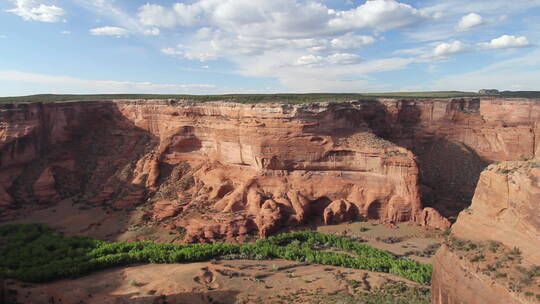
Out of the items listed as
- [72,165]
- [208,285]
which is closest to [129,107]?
[72,165]

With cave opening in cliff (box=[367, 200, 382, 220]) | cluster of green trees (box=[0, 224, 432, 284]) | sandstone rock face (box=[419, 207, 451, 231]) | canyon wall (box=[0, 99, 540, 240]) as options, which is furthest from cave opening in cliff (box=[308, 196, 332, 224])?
sandstone rock face (box=[419, 207, 451, 231])

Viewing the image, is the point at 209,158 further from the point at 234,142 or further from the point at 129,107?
the point at 129,107

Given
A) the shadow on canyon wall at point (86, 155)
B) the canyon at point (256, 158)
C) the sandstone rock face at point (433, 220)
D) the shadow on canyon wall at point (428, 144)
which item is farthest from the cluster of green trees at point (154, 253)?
the shadow on canyon wall at point (428, 144)

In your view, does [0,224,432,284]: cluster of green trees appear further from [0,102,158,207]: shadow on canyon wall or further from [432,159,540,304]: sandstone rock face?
[432,159,540,304]: sandstone rock face

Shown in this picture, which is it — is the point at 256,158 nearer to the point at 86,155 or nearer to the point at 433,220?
the point at 433,220

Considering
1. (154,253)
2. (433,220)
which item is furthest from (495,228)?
(154,253)
